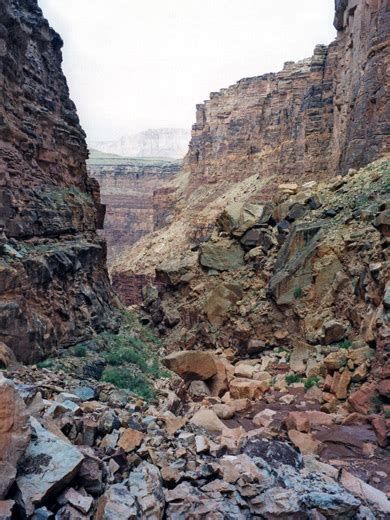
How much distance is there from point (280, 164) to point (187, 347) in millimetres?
23083

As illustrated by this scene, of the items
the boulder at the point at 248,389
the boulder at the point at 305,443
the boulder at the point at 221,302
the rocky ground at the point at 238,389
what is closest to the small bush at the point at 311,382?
the rocky ground at the point at 238,389

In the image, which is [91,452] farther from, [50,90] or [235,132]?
[235,132]

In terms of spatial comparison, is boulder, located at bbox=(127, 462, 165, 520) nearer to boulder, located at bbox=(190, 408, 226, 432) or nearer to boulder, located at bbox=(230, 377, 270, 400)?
boulder, located at bbox=(190, 408, 226, 432)

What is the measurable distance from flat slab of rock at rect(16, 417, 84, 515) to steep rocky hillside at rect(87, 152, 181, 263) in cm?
6944

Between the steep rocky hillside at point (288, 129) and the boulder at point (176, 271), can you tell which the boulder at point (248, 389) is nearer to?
the boulder at point (176, 271)

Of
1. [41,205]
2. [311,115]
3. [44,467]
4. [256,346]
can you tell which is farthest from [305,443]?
[311,115]

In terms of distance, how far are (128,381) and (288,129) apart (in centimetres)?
3495

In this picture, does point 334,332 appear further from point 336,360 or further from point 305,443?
point 305,443

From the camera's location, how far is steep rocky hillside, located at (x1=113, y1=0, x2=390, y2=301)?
63.5 ft

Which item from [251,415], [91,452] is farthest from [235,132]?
[91,452]

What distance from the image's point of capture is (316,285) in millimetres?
15258

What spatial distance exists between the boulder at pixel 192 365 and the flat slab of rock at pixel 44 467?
351 inches

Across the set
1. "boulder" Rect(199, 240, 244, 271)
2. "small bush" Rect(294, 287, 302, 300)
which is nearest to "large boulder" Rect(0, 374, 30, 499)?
"small bush" Rect(294, 287, 302, 300)

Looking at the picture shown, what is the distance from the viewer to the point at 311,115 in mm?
30250
